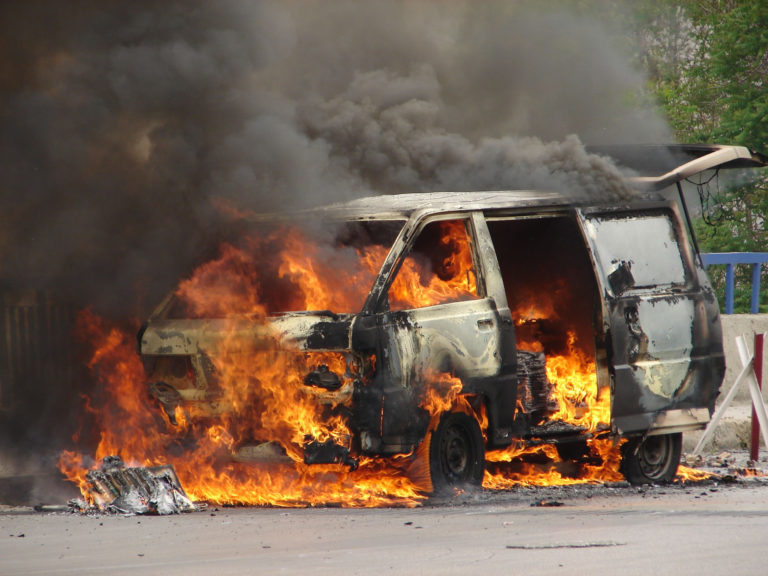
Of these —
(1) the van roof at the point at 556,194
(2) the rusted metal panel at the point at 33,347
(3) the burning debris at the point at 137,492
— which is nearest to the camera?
(3) the burning debris at the point at 137,492

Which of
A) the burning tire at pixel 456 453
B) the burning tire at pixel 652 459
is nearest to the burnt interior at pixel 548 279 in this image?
the burning tire at pixel 652 459

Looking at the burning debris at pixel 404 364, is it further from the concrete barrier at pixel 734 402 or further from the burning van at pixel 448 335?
the concrete barrier at pixel 734 402

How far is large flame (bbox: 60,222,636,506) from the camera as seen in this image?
881 centimetres

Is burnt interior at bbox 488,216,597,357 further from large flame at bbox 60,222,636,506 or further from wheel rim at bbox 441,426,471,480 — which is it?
wheel rim at bbox 441,426,471,480

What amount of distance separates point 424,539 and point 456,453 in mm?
1939

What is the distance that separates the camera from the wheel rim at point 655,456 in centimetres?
1072

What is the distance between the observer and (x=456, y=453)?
9312 millimetres

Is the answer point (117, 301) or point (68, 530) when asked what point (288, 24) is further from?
point (68, 530)

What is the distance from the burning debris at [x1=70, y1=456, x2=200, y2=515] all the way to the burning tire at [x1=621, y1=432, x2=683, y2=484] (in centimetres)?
341

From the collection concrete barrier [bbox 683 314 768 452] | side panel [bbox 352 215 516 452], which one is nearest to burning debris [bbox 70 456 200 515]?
side panel [bbox 352 215 516 452]

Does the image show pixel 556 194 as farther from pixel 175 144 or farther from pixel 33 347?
pixel 33 347

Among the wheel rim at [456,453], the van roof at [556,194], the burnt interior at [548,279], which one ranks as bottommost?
the wheel rim at [456,453]

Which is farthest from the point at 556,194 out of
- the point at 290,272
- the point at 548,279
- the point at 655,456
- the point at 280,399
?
the point at 280,399

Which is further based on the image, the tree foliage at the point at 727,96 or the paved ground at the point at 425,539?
the tree foliage at the point at 727,96
